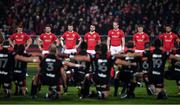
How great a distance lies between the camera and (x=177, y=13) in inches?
1325

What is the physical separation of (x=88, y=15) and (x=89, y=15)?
7 centimetres

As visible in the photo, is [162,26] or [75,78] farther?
[162,26]

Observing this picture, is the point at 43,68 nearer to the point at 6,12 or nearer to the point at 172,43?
the point at 172,43

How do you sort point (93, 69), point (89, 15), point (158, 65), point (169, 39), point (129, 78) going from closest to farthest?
point (93, 69) → point (158, 65) → point (129, 78) → point (169, 39) → point (89, 15)

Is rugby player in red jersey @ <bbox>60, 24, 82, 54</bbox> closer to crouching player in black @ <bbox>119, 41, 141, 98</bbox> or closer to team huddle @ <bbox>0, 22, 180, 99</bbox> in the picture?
team huddle @ <bbox>0, 22, 180, 99</bbox>

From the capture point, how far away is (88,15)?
3431cm

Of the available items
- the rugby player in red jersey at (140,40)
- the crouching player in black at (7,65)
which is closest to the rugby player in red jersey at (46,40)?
the rugby player in red jersey at (140,40)

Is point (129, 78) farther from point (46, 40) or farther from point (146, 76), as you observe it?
point (46, 40)

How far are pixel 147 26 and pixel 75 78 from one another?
1527 cm

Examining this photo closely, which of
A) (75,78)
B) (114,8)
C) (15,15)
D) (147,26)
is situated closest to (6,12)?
(15,15)

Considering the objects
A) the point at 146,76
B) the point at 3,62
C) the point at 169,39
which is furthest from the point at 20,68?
the point at 169,39

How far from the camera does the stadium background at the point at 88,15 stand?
32750mm

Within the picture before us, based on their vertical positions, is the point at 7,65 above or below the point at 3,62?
below

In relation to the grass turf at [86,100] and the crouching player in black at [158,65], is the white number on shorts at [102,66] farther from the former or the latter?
the crouching player in black at [158,65]
